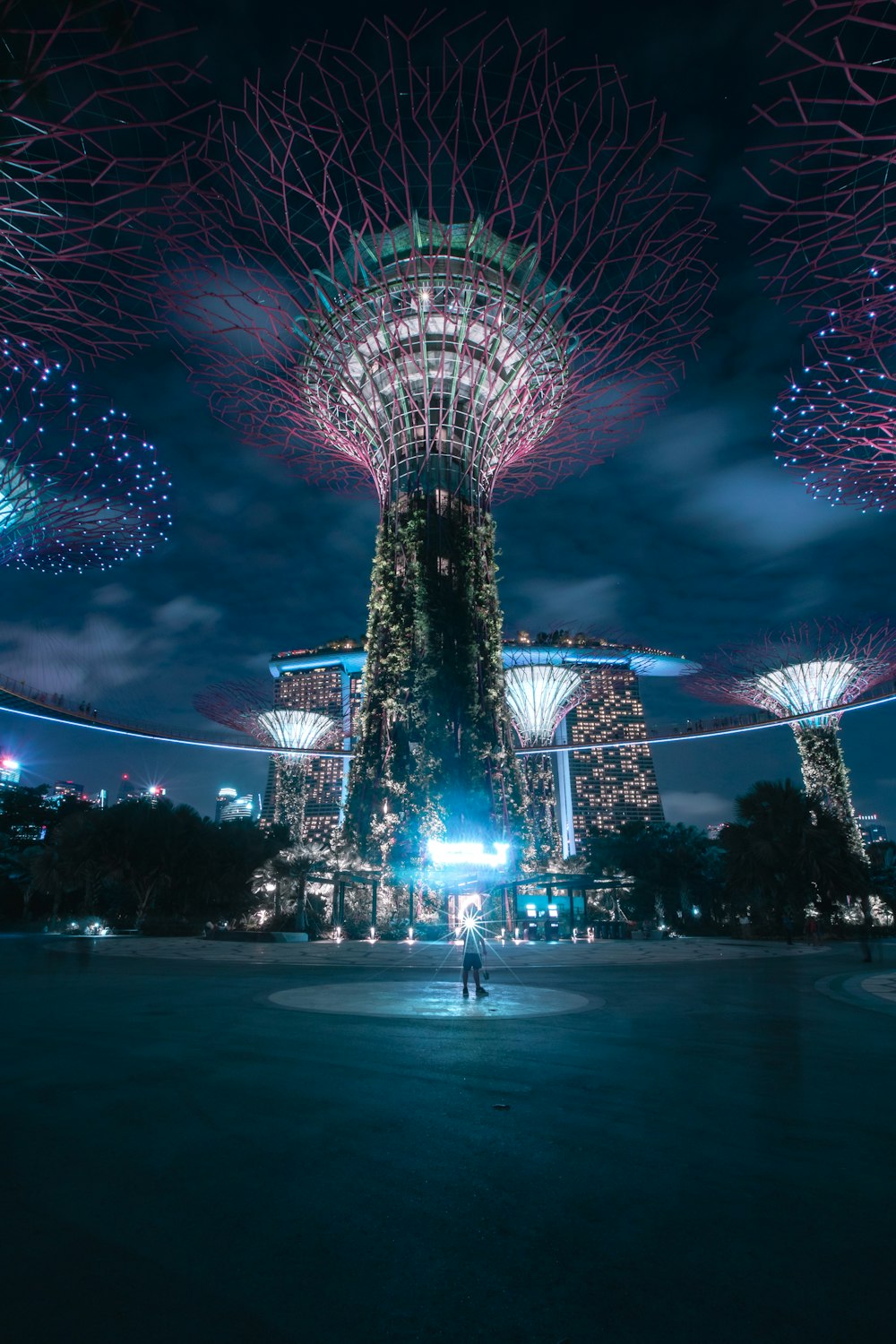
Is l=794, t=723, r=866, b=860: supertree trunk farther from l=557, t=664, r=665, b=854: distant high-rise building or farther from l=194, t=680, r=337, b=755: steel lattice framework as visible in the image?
l=557, t=664, r=665, b=854: distant high-rise building

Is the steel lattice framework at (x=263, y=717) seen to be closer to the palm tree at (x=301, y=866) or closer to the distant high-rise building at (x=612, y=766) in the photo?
the palm tree at (x=301, y=866)

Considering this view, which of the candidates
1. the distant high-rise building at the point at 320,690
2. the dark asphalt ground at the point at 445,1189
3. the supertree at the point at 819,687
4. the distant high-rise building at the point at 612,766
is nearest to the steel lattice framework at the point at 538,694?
the supertree at the point at 819,687

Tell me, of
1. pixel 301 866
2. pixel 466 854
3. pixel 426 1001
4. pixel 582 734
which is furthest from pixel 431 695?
pixel 582 734

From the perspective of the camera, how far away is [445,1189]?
4.43 m

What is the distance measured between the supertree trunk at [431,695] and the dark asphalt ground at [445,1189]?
23429 millimetres

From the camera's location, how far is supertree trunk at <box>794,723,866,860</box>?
51.7 meters

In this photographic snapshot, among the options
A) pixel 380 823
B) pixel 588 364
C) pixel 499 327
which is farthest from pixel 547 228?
pixel 380 823

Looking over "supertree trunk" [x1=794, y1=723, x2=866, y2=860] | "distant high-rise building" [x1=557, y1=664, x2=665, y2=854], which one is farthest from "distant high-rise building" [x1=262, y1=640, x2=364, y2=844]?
"supertree trunk" [x1=794, y1=723, x2=866, y2=860]

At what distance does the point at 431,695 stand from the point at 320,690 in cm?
10749

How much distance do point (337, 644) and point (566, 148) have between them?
104439 millimetres

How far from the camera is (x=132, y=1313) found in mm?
3076

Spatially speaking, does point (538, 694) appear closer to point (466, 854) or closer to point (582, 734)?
point (466, 854)

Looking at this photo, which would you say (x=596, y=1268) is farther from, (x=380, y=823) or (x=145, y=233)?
(x=380, y=823)

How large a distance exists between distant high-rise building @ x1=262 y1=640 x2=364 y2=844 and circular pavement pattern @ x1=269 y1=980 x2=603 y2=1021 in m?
102
